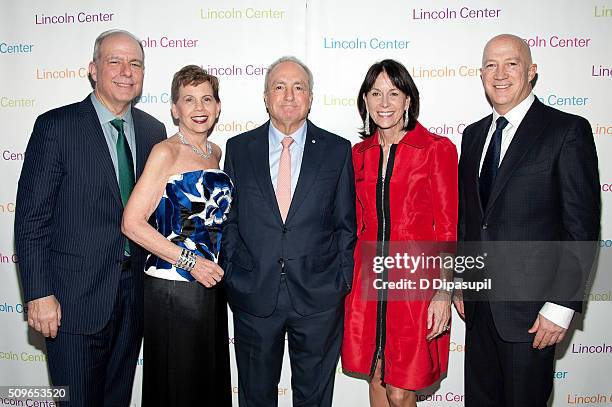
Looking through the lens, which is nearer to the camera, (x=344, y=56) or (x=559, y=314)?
(x=559, y=314)

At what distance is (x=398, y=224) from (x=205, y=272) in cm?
97

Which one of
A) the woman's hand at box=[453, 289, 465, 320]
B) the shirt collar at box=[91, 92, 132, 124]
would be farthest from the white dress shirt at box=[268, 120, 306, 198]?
the woman's hand at box=[453, 289, 465, 320]

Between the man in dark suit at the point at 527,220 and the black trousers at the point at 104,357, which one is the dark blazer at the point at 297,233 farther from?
the man in dark suit at the point at 527,220

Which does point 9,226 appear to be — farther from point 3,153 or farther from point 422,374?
point 422,374

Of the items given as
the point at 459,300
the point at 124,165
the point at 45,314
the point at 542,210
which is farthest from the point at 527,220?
the point at 45,314

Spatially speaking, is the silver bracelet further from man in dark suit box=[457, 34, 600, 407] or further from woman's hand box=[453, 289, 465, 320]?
woman's hand box=[453, 289, 465, 320]

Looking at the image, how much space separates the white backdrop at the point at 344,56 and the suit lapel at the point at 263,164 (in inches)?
32.1

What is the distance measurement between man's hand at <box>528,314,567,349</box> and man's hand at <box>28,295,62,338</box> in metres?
2.18

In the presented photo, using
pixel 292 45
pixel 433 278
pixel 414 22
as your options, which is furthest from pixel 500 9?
pixel 433 278

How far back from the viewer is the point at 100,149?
223 centimetres

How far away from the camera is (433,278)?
7.93ft

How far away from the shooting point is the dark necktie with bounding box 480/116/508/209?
2277mm

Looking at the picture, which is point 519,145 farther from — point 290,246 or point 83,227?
point 83,227

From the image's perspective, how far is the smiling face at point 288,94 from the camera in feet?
7.91
